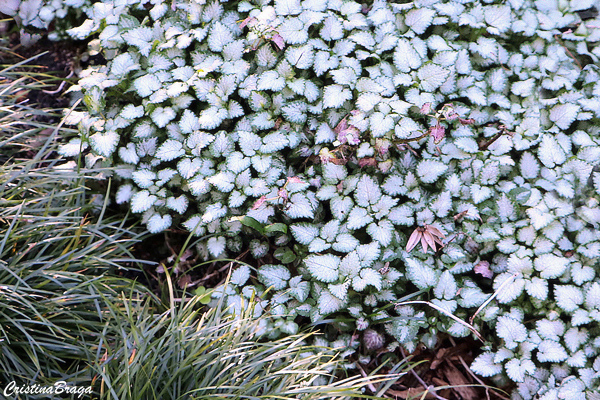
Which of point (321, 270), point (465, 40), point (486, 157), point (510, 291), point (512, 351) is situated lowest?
point (512, 351)

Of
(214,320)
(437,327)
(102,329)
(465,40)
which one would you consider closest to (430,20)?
(465,40)

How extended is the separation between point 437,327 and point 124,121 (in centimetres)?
159

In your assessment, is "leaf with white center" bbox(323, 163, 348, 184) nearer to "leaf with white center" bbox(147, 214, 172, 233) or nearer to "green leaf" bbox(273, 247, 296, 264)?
"green leaf" bbox(273, 247, 296, 264)

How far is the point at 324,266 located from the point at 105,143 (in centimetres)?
107

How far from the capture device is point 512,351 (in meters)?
1.97

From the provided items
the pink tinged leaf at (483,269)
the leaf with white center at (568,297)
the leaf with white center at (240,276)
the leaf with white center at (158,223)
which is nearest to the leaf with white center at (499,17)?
the pink tinged leaf at (483,269)

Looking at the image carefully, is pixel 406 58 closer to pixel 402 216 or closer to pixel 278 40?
pixel 278 40

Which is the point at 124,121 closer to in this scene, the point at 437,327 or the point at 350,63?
the point at 350,63

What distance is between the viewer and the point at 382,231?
2.00 metres

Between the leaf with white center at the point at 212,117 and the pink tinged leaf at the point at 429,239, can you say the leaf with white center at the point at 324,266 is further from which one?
the leaf with white center at the point at 212,117

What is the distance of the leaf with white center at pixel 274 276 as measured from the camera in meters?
2.06

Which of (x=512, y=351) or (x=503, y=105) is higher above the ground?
(x=503, y=105)

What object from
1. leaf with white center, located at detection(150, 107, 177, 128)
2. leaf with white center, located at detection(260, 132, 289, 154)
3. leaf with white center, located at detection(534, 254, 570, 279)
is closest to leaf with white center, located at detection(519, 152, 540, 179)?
leaf with white center, located at detection(534, 254, 570, 279)

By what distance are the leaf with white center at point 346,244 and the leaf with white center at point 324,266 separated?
40 millimetres
